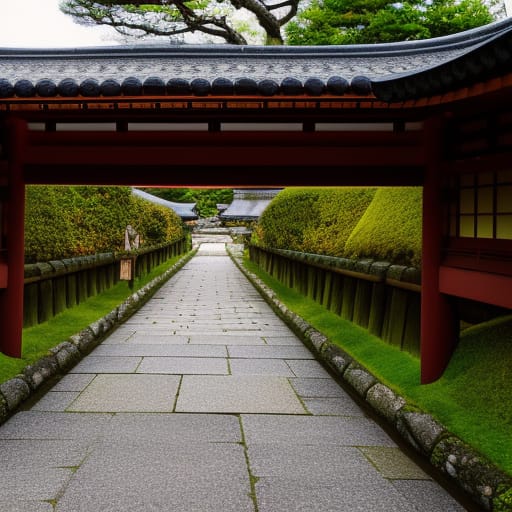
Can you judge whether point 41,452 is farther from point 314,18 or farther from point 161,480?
point 314,18

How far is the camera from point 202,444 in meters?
4.61

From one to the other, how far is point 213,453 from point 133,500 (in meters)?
0.96

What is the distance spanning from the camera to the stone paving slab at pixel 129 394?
18.3 ft

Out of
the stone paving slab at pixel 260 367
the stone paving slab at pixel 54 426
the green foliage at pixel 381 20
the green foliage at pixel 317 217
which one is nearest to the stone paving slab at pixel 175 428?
the stone paving slab at pixel 54 426

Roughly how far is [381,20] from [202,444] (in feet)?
68.0

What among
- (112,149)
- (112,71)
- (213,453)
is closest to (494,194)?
(213,453)

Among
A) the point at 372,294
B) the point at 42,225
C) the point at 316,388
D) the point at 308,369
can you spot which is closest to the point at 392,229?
the point at 372,294

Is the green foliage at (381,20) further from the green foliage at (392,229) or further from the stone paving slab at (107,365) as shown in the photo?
the stone paving slab at (107,365)

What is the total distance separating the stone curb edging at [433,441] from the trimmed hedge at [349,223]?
5.87 ft

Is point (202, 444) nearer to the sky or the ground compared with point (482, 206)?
nearer to the ground

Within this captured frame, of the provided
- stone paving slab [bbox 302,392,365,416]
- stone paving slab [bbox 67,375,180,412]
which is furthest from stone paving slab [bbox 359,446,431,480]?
stone paving slab [bbox 67,375,180,412]

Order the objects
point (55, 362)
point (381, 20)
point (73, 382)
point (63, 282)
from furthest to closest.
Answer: point (381, 20), point (63, 282), point (55, 362), point (73, 382)

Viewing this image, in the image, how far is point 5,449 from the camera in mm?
4457

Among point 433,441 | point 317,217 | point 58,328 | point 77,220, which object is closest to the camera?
point 433,441
